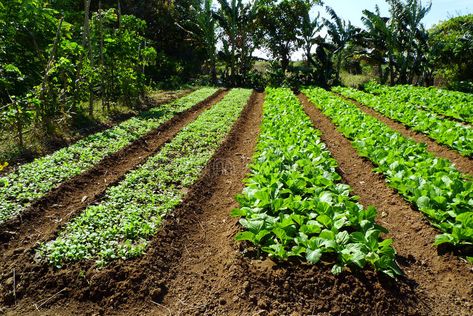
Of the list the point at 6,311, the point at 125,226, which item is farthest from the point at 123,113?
the point at 6,311

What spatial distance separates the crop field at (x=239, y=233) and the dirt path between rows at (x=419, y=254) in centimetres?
2

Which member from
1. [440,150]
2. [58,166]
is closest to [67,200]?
[58,166]

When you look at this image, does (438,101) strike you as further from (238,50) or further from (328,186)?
(238,50)

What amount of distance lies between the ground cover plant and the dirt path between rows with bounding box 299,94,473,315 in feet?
1.37

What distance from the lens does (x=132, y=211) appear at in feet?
15.4

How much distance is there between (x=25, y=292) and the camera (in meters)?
3.52

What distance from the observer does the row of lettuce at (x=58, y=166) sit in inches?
199

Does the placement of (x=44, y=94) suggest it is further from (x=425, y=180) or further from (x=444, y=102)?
(x=444, y=102)

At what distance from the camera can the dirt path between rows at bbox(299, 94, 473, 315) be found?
3350mm

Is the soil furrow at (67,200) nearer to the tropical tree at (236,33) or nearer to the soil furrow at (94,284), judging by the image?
the soil furrow at (94,284)

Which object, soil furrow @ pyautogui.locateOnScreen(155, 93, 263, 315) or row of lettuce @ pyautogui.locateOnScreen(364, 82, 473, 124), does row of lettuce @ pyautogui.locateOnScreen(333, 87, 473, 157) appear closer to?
row of lettuce @ pyautogui.locateOnScreen(364, 82, 473, 124)

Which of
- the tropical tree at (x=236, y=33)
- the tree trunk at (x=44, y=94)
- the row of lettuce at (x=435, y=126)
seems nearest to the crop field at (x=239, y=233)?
the row of lettuce at (x=435, y=126)

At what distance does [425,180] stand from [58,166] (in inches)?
246

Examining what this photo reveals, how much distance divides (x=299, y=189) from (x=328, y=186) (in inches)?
16.2
